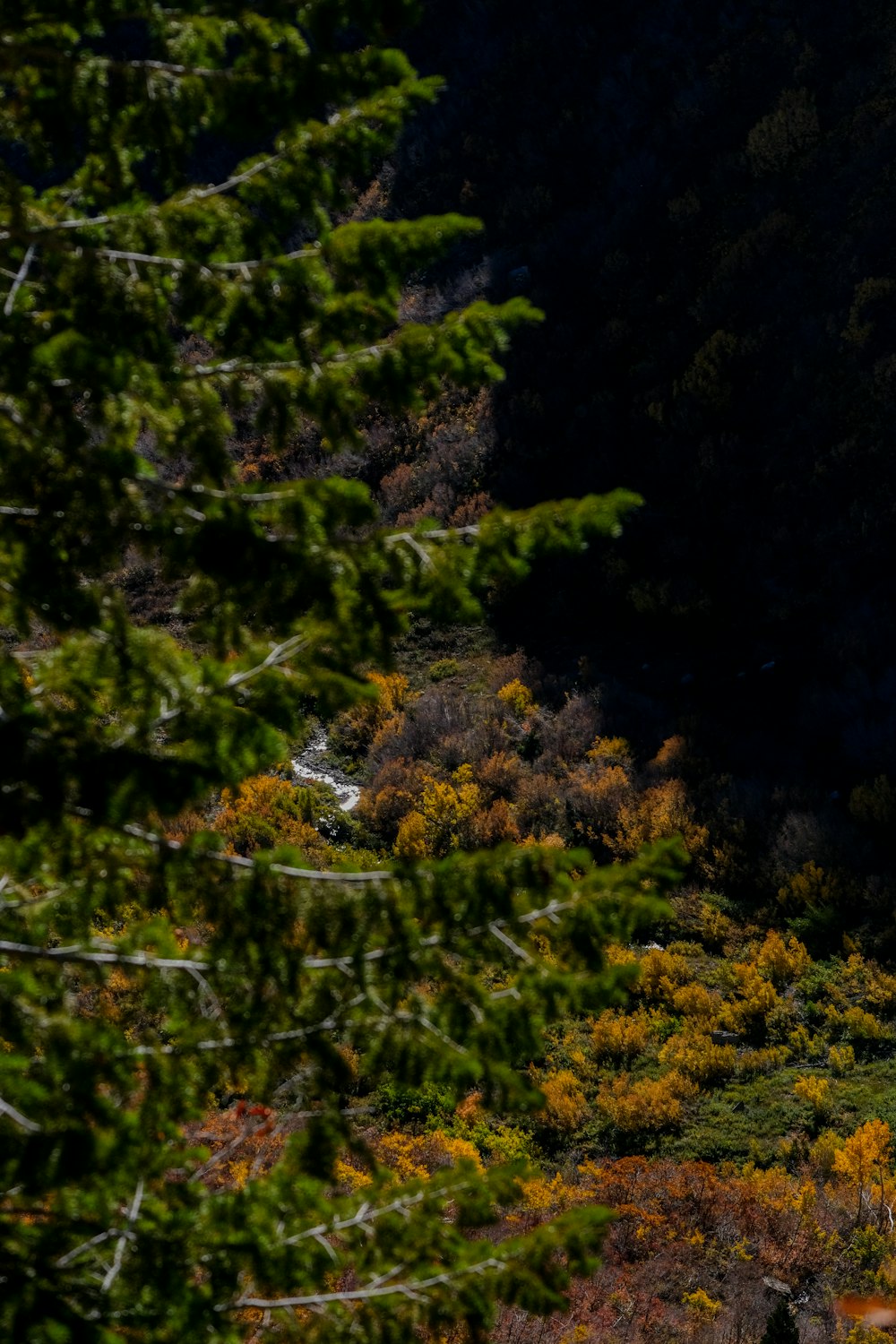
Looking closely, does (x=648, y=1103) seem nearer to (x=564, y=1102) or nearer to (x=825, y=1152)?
(x=564, y=1102)

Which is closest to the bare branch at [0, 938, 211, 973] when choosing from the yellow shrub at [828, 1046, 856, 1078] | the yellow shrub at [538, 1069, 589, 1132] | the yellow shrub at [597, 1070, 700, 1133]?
the yellow shrub at [538, 1069, 589, 1132]

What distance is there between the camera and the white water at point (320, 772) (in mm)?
12570

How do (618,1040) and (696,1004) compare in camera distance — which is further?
(696,1004)

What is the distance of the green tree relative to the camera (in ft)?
9.77

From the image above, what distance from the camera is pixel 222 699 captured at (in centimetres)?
327

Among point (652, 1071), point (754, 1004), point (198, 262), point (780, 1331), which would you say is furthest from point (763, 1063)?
point (198, 262)

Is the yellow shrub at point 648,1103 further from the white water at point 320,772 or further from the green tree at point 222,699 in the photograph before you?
the green tree at point 222,699

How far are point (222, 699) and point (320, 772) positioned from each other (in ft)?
32.7

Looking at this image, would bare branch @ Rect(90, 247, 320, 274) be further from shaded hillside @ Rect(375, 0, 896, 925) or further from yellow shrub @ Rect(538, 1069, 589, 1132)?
shaded hillside @ Rect(375, 0, 896, 925)

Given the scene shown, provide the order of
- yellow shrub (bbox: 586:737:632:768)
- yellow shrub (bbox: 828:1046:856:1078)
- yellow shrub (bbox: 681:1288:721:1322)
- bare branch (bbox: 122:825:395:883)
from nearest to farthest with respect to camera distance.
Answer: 1. bare branch (bbox: 122:825:395:883)
2. yellow shrub (bbox: 681:1288:721:1322)
3. yellow shrub (bbox: 828:1046:856:1078)
4. yellow shrub (bbox: 586:737:632:768)

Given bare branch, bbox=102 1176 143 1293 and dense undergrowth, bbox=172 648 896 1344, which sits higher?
bare branch, bbox=102 1176 143 1293

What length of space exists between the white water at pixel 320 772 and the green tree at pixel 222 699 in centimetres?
912

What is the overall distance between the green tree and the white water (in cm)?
912

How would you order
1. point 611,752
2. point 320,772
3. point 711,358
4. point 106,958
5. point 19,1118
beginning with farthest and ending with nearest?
1. point 711,358
2. point 320,772
3. point 611,752
4. point 106,958
5. point 19,1118
